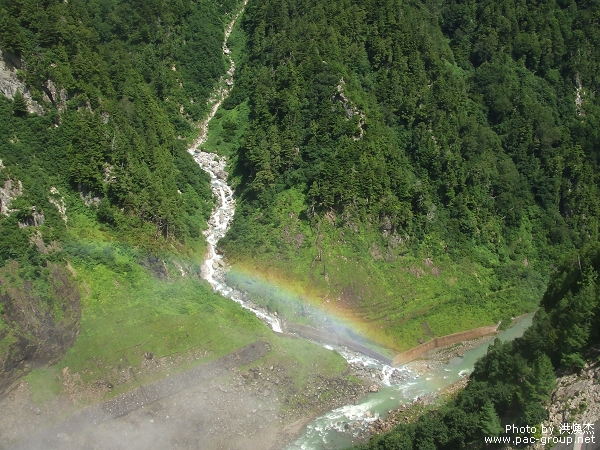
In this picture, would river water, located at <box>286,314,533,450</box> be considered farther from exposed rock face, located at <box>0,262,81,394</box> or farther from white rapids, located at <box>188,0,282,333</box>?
exposed rock face, located at <box>0,262,81,394</box>

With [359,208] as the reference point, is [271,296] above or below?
below

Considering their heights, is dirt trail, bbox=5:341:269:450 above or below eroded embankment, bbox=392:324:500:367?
below

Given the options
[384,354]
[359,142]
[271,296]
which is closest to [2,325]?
[271,296]

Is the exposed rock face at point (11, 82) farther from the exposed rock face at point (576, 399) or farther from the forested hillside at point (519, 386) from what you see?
the exposed rock face at point (576, 399)

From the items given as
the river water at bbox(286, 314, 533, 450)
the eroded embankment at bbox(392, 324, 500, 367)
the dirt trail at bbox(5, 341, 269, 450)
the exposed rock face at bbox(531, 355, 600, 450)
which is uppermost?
the exposed rock face at bbox(531, 355, 600, 450)

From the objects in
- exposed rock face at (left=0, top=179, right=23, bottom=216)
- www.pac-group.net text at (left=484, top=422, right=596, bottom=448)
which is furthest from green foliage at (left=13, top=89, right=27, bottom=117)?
A: www.pac-group.net text at (left=484, top=422, right=596, bottom=448)

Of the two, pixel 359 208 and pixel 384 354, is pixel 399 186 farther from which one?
pixel 384 354

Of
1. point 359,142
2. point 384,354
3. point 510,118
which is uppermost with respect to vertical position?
point 510,118
